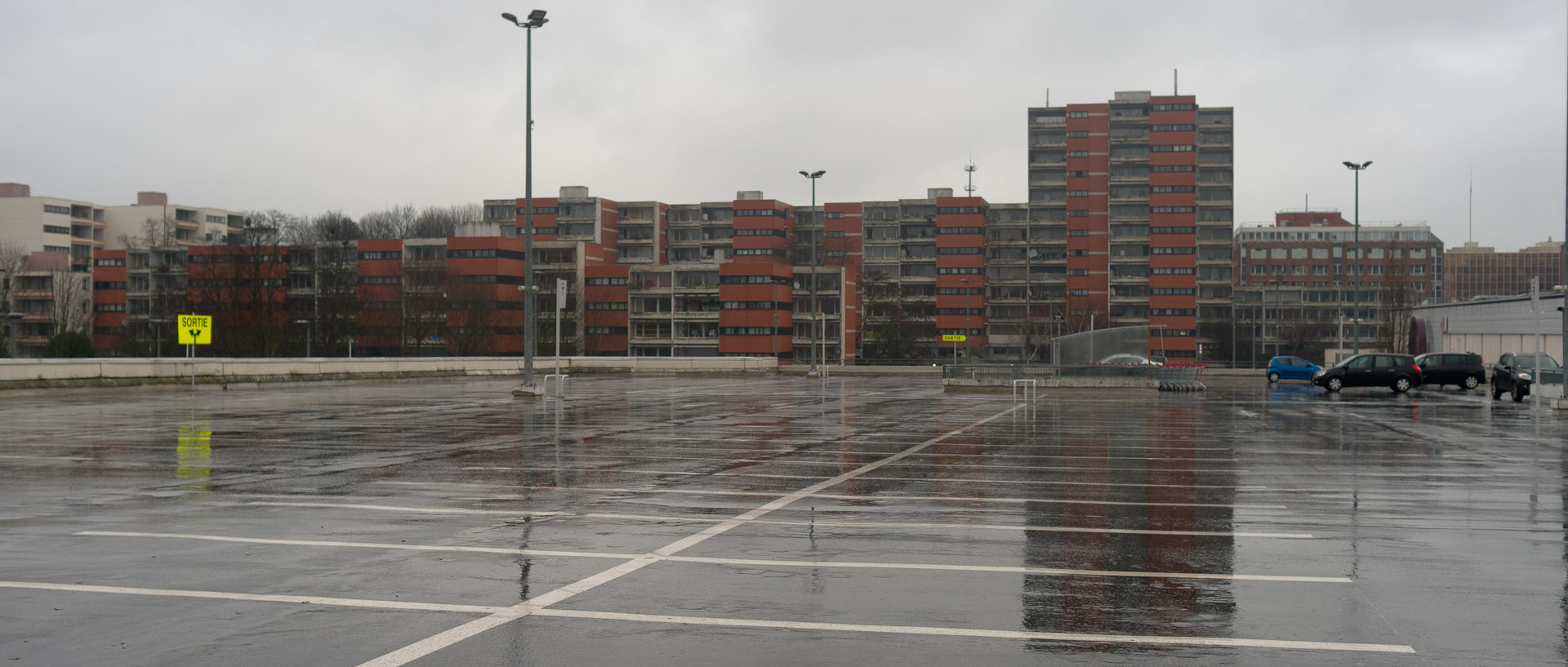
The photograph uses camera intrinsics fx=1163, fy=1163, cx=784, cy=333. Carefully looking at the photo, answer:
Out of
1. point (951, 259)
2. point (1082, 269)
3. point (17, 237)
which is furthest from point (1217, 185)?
point (17, 237)

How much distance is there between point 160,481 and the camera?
14398mm

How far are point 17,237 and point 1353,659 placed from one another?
6985 inches

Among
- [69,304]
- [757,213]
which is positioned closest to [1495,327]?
[757,213]

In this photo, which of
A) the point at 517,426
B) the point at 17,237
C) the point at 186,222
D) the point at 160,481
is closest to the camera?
the point at 160,481

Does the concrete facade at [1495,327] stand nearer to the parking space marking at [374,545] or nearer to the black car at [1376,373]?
the black car at [1376,373]

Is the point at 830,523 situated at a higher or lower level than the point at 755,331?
lower

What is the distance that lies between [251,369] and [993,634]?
45022mm

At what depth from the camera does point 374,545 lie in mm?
10023

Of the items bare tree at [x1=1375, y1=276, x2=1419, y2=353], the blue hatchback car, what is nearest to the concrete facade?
the blue hatchback car

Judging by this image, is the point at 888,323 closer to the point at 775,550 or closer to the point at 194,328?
the point at 194,328

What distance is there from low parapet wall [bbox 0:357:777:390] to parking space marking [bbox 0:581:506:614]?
34642mm

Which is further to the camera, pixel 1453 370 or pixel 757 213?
pixel 757 213

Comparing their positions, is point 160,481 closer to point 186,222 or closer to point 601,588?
point 601,588

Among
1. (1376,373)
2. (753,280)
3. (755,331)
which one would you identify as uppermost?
(753,280)
